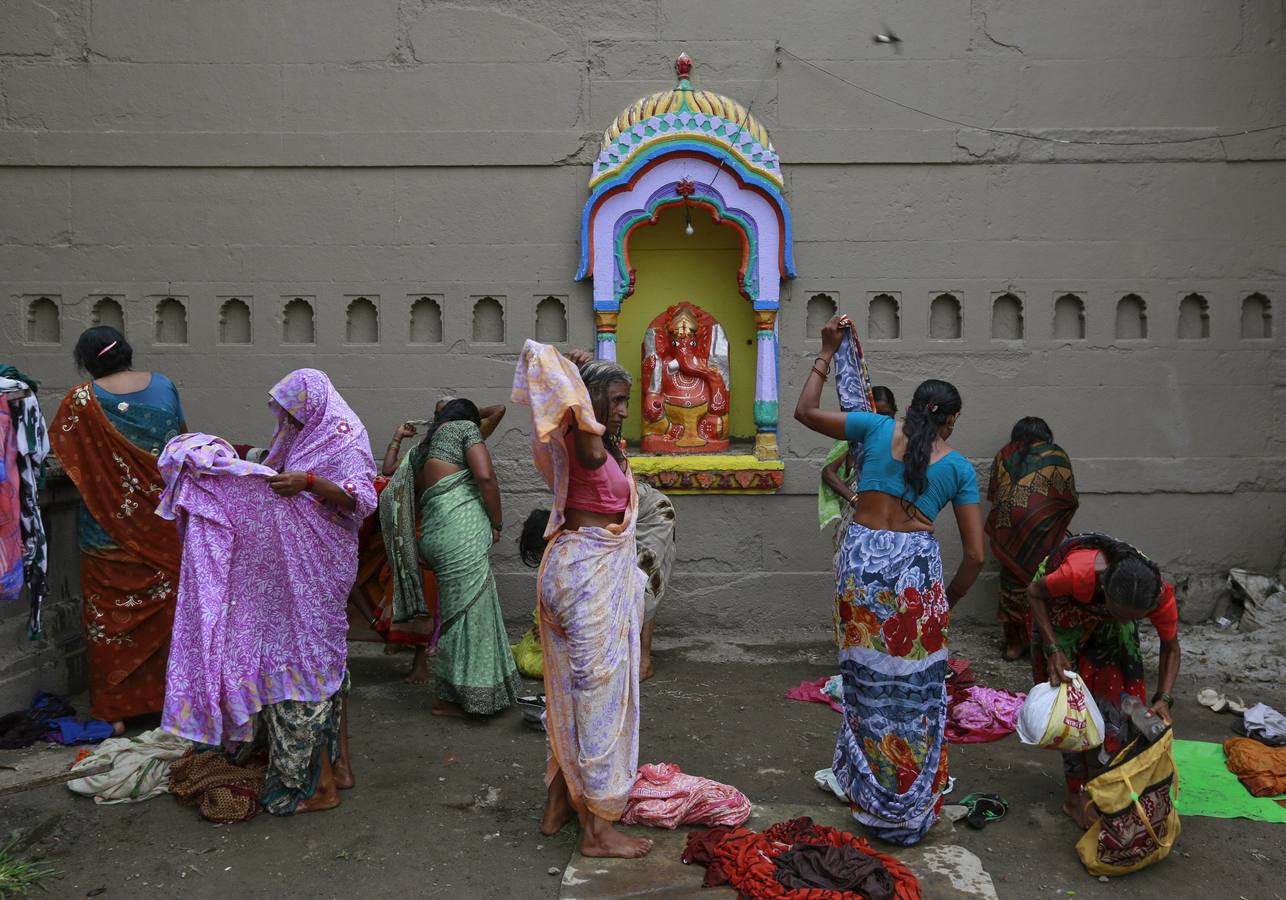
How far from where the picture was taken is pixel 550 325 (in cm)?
709

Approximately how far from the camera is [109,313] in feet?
23.0

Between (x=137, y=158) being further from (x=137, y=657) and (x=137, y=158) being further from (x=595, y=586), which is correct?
(x=595, y=586)

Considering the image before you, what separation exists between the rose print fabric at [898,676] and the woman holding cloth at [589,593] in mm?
863

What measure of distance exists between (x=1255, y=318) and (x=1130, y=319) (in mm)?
843

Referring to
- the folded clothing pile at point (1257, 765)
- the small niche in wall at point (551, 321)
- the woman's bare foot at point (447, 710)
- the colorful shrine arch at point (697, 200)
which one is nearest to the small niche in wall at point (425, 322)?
the small niche in wall at point (551, 321)

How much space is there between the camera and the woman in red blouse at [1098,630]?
3850 millimetres

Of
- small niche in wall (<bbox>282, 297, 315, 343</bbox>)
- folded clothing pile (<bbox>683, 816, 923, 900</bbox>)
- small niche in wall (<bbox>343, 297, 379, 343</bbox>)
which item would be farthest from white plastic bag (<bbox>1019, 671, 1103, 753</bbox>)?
small niche in wall (<bbox>282, 297, 315, 343</bbox>)

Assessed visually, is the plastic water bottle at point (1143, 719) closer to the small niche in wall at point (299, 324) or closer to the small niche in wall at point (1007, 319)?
the small niche in wall at point (1007, 319)

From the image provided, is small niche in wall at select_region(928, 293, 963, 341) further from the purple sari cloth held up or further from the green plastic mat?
the purple sari cloth held up

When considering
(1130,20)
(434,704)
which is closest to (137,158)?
(434,704)

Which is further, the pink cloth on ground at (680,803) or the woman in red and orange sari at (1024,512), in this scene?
the woman in red and orange sari at (1024,512)

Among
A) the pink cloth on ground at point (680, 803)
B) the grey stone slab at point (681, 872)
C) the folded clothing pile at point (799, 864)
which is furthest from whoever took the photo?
the pink cloth on ground at point (680, 803)

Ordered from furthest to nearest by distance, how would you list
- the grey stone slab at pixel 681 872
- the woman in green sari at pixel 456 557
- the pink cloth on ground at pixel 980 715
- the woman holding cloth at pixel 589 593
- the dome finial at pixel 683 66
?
the dome finial at pixel 683 66 < the woman in green sari at pixel 456 557 < the pink cloth on ground at pixel 980 715 < the woman holding cloth at pixel 589 593 < the grey stone slab at pixel 681 872

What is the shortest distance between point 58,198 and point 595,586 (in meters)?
5.34
